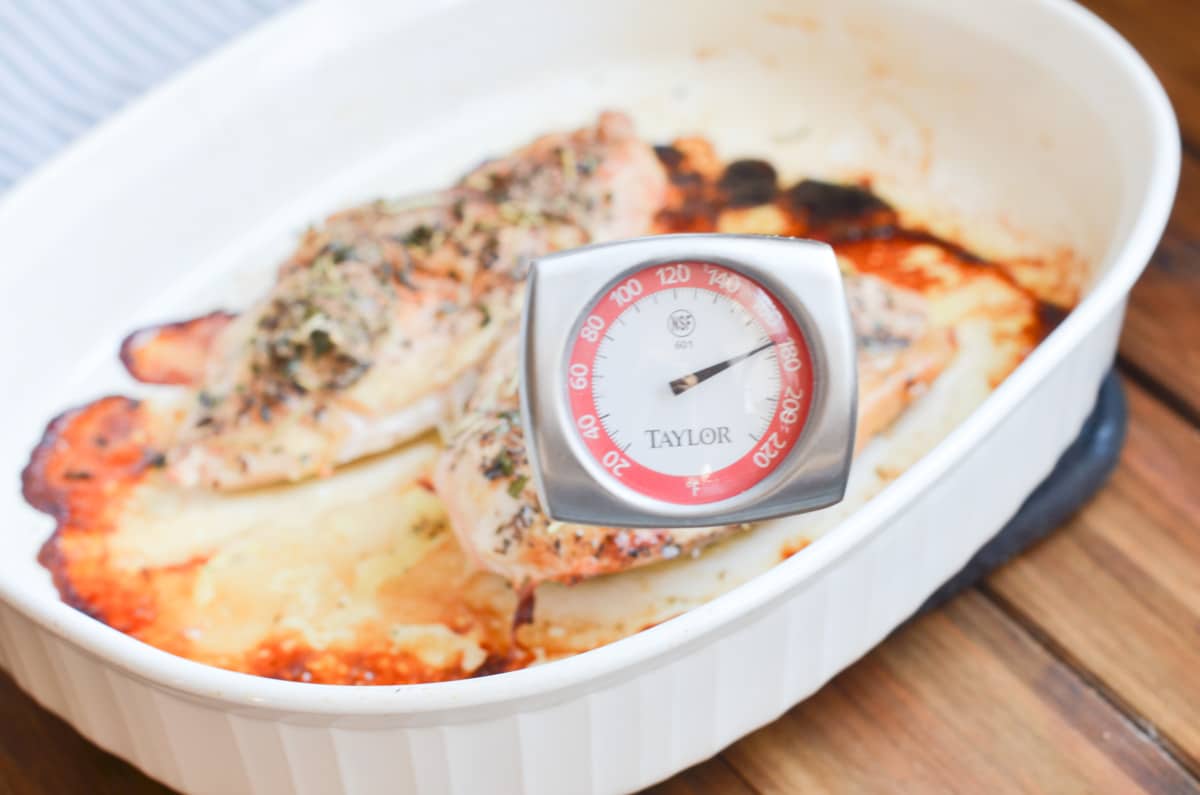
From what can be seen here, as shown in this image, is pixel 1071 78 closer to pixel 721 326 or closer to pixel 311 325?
pixel 721 326

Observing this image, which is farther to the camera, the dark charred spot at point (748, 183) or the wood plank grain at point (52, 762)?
the dark charred spot at point (748, 183)

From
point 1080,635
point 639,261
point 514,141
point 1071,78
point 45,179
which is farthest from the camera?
point 514,141

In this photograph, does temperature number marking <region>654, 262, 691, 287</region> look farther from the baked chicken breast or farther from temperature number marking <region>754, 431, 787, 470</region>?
the baked chicken breast

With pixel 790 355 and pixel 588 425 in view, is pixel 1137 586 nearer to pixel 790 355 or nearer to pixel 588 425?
pixel 790 355

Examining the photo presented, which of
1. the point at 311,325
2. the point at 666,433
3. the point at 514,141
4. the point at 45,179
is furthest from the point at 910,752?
the point at 45,179

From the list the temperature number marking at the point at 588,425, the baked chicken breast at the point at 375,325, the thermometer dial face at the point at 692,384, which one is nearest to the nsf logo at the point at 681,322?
the thermometer dial face at the point at 692,384

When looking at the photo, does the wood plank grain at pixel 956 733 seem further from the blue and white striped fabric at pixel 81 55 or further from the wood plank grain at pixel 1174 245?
the blue and white striped fabric at pixel 81 55

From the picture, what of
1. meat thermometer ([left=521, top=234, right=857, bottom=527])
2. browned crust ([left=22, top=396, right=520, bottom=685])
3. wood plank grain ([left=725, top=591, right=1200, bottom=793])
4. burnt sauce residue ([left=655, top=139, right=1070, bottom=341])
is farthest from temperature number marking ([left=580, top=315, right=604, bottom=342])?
burnt sauce residue ([left=655, top=139, right=1070, bottom=341])

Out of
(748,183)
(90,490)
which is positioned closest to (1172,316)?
(748,183)
